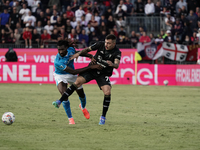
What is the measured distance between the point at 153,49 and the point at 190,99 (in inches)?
284

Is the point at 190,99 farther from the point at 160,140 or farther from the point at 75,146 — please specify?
the point at 75,146

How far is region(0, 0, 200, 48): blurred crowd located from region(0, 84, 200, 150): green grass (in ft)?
30.0

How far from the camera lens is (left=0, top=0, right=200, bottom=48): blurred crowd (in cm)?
2136

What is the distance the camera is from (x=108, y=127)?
775cm

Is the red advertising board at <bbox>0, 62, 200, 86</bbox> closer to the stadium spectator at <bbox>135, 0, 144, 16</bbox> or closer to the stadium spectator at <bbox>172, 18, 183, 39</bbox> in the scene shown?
the stadium spectator at <bbox>172, 18, 183, 39</bbox>

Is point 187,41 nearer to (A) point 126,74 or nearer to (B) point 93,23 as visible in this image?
(A) point 126,74

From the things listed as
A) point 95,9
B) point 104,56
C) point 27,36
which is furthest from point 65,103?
point 95,9

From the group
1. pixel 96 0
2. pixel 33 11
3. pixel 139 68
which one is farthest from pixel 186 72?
pixel 33 11

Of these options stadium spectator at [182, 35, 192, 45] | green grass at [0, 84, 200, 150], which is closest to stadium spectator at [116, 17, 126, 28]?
stadium spectator at [182, 35, 192, 45]

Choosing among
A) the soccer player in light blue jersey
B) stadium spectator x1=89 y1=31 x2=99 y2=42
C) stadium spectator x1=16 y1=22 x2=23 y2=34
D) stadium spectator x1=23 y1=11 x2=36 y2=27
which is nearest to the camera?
the soccer player in light blue jersey

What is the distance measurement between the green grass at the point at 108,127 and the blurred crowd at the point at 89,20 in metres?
9.14

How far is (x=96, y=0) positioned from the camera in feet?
79.8

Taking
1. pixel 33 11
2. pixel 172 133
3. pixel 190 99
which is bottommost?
pixel 190 99

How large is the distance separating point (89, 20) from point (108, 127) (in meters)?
15.4
